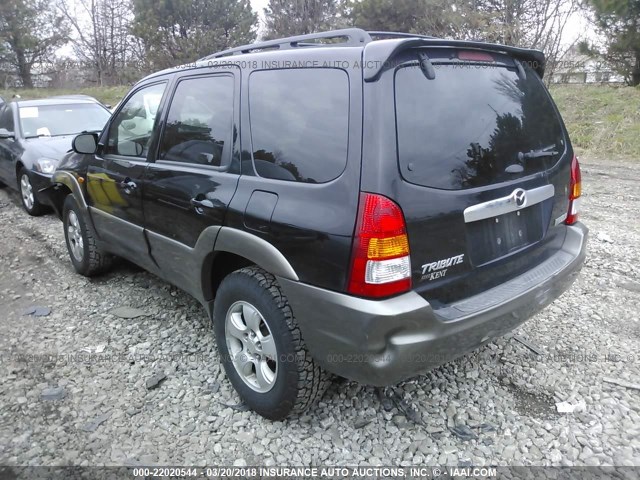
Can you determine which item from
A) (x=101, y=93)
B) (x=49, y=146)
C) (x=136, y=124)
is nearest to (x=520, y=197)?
(x=136, y=124)

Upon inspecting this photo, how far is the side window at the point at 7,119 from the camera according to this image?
7336 millimetres

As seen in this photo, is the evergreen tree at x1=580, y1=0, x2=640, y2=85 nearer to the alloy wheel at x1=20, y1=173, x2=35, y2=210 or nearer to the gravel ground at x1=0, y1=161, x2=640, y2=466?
the gravel ground at x1=0, y1=161, x2=640, y2=466

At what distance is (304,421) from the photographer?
8.72 ft

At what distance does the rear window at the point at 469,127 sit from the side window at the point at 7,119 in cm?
721

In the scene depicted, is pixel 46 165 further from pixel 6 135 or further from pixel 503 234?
pixel 503 234

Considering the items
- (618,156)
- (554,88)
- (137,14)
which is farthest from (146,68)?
(618,156)

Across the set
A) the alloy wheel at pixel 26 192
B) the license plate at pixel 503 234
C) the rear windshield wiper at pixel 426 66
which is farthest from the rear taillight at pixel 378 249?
the alloy wheel at pixel 26 192

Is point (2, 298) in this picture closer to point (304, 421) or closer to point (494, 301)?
point (304, 421)

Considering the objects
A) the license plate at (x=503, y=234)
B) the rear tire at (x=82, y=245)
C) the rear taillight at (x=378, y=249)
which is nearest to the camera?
the rear taillight at (x=378, y=249)

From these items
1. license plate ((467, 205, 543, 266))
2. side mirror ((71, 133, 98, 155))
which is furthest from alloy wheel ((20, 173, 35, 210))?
license plate ((467, 205, 543, 266))

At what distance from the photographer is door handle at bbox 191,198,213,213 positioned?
8.78ft

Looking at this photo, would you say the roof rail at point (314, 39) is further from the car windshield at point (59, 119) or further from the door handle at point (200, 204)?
the car windshield at point (59, 119)

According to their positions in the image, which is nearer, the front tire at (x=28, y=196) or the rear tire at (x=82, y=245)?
the rear tire at (x=82, y=245)

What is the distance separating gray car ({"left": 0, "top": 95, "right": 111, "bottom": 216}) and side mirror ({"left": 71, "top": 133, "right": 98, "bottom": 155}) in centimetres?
270
